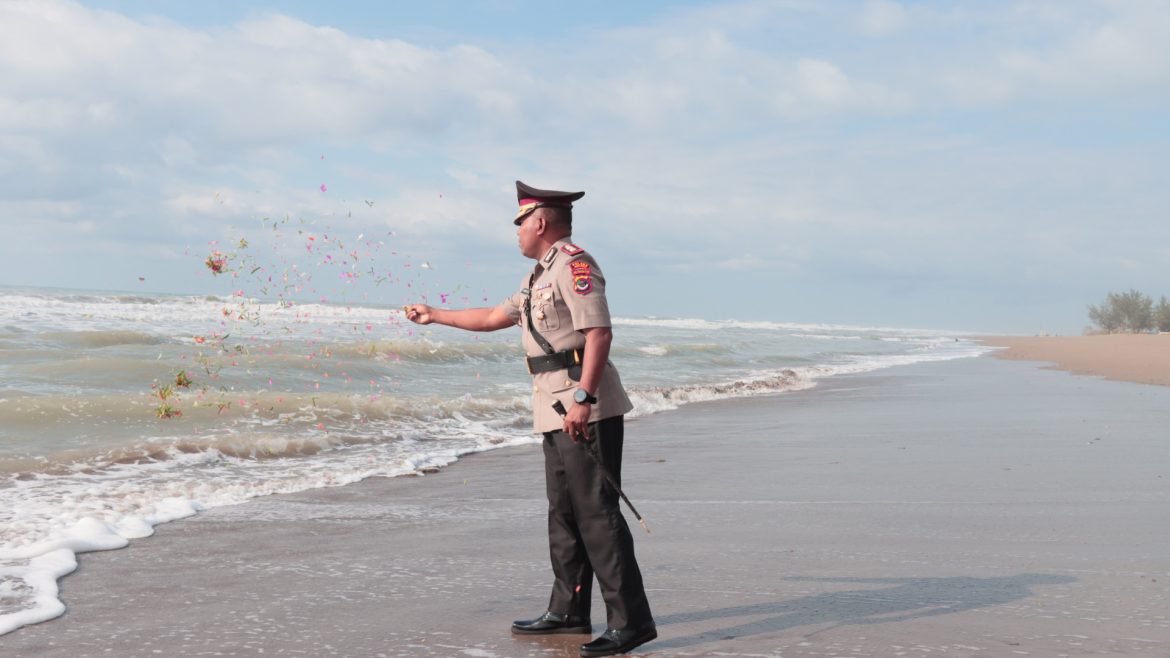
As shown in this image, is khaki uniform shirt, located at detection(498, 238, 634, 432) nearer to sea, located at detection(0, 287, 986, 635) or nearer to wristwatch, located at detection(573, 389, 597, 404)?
wristwatch, located at detection(573, 389, 597, 404)

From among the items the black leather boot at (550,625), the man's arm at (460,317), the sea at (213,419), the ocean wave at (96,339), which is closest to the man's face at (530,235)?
the man's arm at (460,317)

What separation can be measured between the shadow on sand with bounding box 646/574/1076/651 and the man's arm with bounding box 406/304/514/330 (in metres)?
1.35

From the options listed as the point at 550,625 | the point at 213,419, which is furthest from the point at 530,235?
the point at 213,419

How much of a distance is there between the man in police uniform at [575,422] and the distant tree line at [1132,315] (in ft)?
200

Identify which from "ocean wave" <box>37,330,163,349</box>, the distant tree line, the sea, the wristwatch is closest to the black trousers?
the wristwatch

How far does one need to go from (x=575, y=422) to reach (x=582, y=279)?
1.65 ft

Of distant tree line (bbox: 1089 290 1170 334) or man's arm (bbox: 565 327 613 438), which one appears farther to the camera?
distant tree line (bbox: 1089 290 1170 334)

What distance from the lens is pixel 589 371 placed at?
3430mm

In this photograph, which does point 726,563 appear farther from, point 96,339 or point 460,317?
point 96,339

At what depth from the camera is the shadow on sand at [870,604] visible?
3.66m

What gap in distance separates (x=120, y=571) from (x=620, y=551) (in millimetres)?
2661

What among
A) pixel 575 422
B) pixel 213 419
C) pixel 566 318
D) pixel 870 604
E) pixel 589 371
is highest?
pixel 566 318

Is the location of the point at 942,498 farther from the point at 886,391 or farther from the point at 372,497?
the point at 886,391

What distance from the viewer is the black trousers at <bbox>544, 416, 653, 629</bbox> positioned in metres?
3.47
